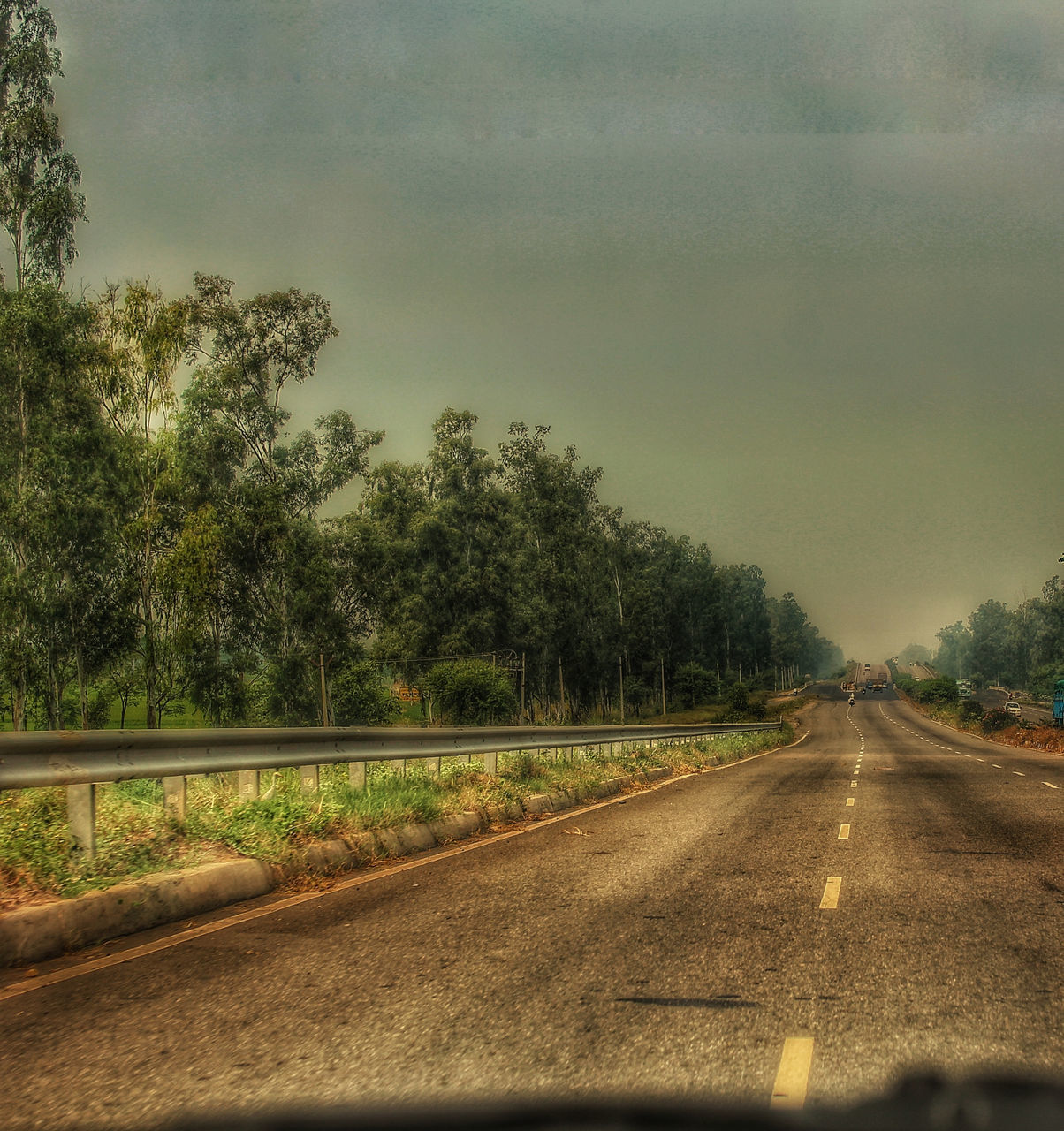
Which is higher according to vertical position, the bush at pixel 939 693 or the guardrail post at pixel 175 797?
the guardrail post at pixel 175 797

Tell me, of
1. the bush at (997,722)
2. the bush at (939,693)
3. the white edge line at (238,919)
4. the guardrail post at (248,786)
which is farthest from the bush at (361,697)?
the bush at (939,693)

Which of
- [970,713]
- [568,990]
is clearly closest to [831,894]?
[568,990]

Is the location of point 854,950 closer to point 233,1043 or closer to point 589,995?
point 589,995

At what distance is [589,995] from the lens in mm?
4754

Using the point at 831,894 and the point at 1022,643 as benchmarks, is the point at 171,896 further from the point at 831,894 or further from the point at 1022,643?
the point at 1022,643

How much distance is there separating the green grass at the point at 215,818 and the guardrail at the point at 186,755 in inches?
7.7

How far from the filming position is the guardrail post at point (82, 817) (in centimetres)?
659

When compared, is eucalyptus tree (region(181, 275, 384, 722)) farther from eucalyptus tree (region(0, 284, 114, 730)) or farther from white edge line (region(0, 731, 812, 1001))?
white edge line (region(0, 731, 812, 1001))

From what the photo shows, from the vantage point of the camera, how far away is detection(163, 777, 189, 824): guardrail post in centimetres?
805

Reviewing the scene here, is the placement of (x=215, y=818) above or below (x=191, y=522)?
below

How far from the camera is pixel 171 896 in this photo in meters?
6.60

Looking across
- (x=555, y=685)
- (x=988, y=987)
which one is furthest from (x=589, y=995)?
(x=555, y=685)

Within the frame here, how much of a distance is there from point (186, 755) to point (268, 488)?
39378 mm

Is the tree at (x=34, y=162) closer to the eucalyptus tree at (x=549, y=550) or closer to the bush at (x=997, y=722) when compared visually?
the eucalyptus tree at (x=549, y=550)
